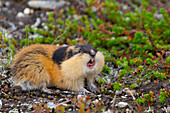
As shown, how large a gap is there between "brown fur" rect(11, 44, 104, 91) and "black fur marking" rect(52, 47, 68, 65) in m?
0.06

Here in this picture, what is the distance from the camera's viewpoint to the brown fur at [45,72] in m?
5.14

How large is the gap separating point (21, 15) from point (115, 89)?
526 centimetres

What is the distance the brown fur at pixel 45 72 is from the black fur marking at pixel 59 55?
63 millimetres

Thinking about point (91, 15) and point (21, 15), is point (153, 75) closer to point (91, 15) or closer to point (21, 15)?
point (91, 15)

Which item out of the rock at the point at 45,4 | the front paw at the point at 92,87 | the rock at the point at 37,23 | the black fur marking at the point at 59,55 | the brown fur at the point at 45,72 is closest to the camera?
the brown fur at the point at 45,72

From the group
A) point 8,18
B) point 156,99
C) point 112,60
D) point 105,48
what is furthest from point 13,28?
point 156,99

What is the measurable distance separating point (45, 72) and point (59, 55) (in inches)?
16.9

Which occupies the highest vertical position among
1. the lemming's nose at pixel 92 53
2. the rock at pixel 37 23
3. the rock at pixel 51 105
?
the rock at pixel 37 23

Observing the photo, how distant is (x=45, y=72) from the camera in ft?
17.4

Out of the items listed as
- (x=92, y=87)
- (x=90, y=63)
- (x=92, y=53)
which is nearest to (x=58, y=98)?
(x=92, y=87)

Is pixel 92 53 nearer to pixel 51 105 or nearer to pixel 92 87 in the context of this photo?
pixel 92 87

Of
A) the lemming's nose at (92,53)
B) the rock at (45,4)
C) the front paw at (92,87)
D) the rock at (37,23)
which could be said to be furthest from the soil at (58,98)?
the rock at (45,4)

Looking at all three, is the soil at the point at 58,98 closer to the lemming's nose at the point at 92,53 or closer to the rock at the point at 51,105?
the rock at the point at 51,105

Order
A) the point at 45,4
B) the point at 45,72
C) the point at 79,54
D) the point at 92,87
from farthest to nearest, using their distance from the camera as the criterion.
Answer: the point at 45,4
the point at 92,87
the point at 45,72
the point at 79,54
